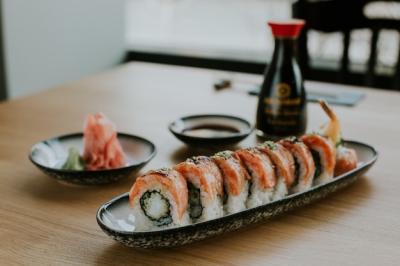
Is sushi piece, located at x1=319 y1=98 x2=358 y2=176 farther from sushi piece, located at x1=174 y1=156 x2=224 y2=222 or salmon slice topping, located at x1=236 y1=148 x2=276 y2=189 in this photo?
sushi piece, located at x1=174 y1=156 x2=224 y2=222

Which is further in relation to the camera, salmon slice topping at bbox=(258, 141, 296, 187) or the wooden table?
salmon slice topping at bbox=(258, 141, 296, 187)

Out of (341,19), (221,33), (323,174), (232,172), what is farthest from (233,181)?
(221,33)

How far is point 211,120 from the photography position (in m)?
1.46

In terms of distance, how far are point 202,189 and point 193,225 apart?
0.07 metres

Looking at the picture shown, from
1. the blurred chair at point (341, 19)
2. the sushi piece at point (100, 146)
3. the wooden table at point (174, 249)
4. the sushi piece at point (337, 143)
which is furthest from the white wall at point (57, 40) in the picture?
the sushi piece at point (337, 143)

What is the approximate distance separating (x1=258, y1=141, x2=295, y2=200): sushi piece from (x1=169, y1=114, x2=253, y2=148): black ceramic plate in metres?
0.30

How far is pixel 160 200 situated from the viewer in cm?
83

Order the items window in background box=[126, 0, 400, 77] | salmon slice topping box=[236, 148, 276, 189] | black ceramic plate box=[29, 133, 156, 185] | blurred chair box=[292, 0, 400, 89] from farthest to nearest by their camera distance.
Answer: window in background box=[126, 0, 400, 77] < blurred chair box=[292, 0, 400, 89] < black ceramic plate box=[29, 133, 156, 185] < salmon slice topping box=[236, 148, 276, 189]

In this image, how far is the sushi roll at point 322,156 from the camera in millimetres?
A: 1048

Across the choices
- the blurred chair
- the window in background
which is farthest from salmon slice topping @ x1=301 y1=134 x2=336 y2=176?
the window in background

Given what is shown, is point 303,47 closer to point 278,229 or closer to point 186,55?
point 278,229

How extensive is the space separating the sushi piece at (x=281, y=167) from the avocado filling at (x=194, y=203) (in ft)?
0.57

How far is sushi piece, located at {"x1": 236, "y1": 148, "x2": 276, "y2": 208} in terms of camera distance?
3.03 ft

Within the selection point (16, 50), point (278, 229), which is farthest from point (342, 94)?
point (16, 50)
